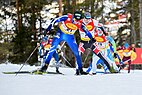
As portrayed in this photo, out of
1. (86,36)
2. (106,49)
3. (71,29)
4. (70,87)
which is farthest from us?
(106,49)

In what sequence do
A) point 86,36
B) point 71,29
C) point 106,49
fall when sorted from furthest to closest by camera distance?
1. point 106,49
2. point 86,36
3. point 71,29

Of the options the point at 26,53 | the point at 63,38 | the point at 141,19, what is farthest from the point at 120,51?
the point at 26,53

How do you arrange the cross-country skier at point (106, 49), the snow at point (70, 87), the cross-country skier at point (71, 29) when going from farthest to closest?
the cross-country skier at point (106, 49) < the cross-country skier at point (71, 29) < the snow at point (70, 87)

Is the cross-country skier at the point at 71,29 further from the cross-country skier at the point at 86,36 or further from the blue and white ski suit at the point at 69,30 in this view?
the cross-country skier at the point at 86,36

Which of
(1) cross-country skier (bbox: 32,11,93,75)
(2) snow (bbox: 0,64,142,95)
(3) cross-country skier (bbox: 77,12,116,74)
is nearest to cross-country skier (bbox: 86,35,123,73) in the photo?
(3) cross-country skier (bbox: 77,12,116,74)

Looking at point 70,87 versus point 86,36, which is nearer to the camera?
point 70,87

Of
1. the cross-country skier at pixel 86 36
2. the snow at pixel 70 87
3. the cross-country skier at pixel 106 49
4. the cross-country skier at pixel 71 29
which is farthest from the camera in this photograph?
the cross-country skier at pixel 106 49

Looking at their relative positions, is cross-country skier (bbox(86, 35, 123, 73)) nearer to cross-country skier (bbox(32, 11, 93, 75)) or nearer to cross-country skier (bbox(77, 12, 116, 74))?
cross-country skier (bbox(77, 12, 116, 74))

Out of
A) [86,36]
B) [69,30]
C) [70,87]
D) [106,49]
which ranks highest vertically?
[69,30]

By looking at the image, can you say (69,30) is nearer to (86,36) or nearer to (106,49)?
(86,36)


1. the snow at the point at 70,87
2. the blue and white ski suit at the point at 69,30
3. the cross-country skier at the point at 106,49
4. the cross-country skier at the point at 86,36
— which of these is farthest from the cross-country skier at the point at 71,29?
the snow at the point at 70,87

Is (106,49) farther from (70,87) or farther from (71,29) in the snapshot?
(70,87)

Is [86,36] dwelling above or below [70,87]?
above

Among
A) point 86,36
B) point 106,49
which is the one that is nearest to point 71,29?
point 86,36
